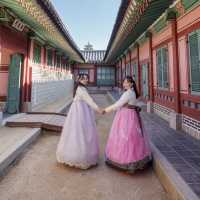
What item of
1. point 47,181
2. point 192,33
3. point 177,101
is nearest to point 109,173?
point 47,181

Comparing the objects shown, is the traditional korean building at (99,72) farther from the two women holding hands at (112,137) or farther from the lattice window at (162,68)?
the two women holding hands at (112,137)

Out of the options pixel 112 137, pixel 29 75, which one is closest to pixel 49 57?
pixel 29 75

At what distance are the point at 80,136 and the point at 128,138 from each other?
0.81 m

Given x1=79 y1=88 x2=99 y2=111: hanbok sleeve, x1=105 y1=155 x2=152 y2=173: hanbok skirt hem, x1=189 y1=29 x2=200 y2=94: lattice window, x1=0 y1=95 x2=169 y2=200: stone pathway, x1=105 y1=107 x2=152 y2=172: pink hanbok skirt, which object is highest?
x1=189 y1=29 x2=200 y2=94: lattice window

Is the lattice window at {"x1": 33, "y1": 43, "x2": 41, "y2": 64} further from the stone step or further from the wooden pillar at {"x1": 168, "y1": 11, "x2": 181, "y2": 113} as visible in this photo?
the wooden pillar at {"x1": 168, "y1": 11, "x2": 181, "y2": 113}

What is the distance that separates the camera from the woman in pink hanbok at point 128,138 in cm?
285

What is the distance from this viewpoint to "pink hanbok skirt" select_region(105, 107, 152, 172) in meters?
2.85

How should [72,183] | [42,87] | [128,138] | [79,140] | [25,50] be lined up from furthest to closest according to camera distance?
[42,87]
[25,50]
[79,140]
[128,138]
[72,183]

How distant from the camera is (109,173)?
9.80 ft

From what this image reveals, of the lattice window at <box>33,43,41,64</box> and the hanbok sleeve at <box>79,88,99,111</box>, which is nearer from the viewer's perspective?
the hanbok sleeve at <box>79,88,99,111</box>

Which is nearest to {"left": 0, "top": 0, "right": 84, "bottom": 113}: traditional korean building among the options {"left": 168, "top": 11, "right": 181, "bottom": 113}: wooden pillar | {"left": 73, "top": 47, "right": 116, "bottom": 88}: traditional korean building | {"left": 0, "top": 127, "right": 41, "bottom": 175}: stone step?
{"left": 0, "top": 127, "right": 41, "bottom": 175}: stone step

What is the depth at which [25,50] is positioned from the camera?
276 inches

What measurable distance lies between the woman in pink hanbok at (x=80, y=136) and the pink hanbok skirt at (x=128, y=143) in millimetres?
371

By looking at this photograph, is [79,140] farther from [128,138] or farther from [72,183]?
[128,138]
